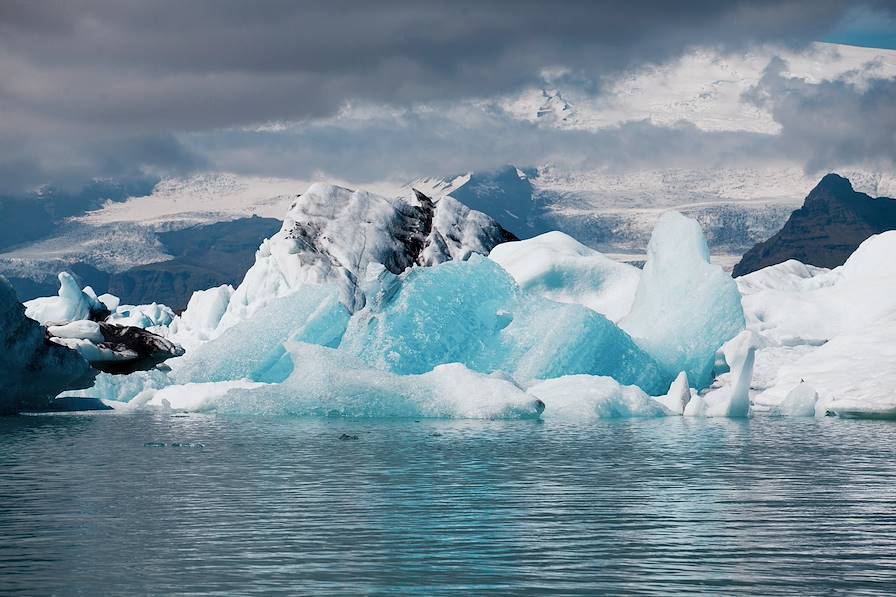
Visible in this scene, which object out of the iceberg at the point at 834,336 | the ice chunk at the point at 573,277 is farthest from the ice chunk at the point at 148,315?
the ice chunk at the point at 573,277

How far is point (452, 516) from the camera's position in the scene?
11.6m

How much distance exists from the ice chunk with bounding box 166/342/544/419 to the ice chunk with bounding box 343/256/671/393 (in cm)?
281

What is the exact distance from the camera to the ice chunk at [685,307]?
103ft

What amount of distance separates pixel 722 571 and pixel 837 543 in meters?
1.77

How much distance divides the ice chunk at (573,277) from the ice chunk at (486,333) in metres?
6.57

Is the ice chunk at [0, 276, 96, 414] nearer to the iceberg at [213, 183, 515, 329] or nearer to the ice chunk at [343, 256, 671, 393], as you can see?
the ice chunk at [343, 256, 671, 393]

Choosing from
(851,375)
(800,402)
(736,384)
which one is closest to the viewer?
(851,375)

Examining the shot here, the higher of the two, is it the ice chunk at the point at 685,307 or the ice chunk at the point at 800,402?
the ice chunk at the point at 685,307

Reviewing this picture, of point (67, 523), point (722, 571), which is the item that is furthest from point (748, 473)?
point (67, 523)

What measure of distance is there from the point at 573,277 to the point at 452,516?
27.8 meters

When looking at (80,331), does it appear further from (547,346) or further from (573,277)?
(573,277)

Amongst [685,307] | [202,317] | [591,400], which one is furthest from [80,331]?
[202,317]

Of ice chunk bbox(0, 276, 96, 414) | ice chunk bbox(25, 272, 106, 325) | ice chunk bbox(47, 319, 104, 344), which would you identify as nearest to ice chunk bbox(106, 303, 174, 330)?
ice chunk bbox(25, 272, 106, 325)

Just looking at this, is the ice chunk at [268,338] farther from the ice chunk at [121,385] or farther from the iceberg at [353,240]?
the iceberg at [353,240]
